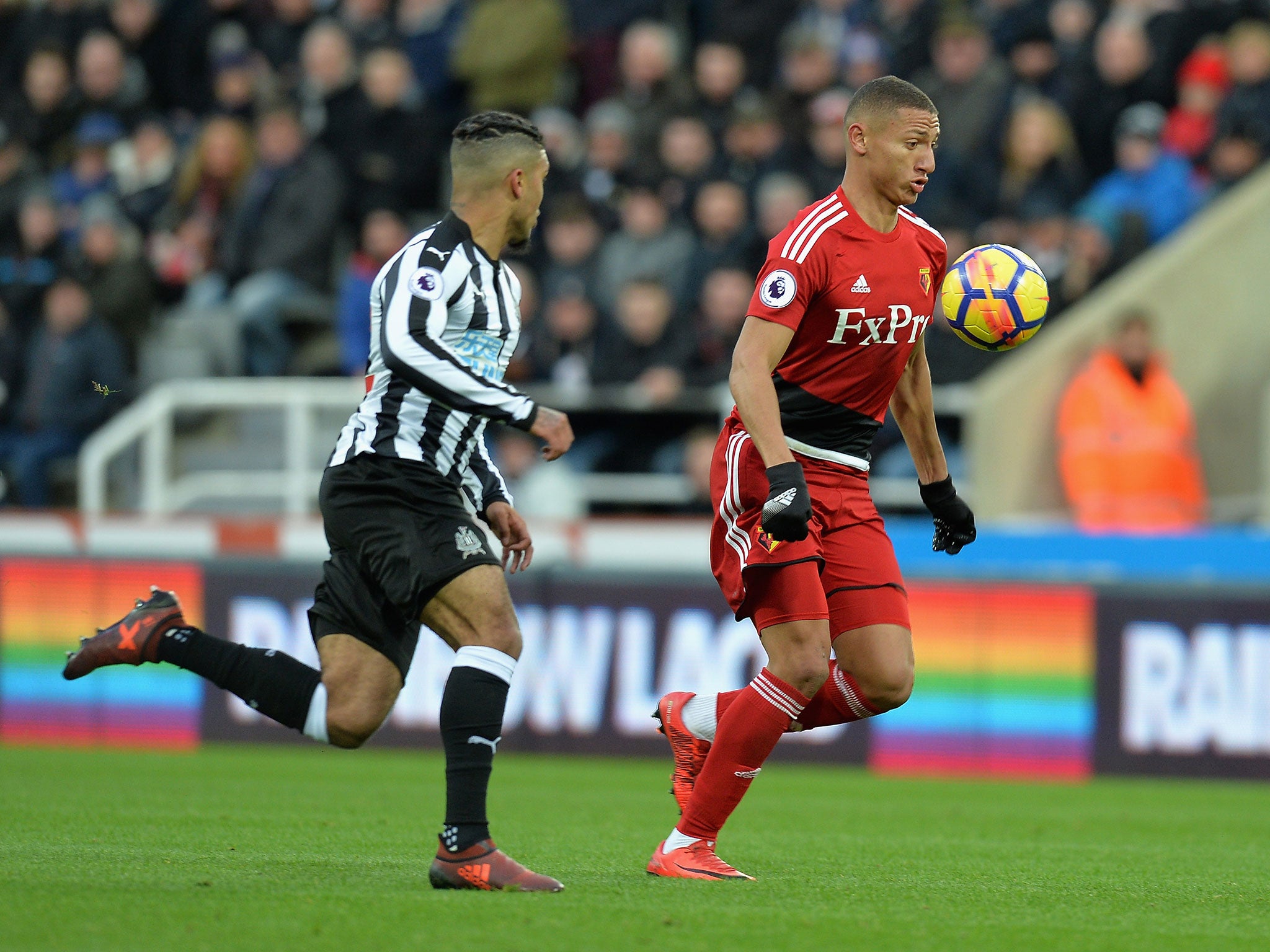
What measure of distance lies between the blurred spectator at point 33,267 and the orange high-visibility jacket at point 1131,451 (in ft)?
26.7

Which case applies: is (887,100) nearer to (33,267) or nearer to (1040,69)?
(1040,69)

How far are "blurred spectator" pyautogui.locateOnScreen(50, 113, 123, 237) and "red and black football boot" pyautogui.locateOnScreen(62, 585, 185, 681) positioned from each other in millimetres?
10653

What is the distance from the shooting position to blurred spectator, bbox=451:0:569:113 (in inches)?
621

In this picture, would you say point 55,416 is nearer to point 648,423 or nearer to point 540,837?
point 648,423

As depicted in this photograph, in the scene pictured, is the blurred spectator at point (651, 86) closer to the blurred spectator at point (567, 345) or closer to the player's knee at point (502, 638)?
the blurred spectator at point (567, 345)

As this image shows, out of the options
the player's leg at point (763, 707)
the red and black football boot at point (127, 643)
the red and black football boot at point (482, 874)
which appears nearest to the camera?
the red and black football boot at point (482, 874)

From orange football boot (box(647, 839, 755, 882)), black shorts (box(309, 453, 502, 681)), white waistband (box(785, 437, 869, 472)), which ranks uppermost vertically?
white waistband (box(785, 437, 869, 472))

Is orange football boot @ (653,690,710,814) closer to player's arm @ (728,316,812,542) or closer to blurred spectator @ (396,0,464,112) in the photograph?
player's arm @ (728,316,812,542)

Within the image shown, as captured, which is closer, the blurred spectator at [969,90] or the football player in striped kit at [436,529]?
the football player in striped kit at [436,529]

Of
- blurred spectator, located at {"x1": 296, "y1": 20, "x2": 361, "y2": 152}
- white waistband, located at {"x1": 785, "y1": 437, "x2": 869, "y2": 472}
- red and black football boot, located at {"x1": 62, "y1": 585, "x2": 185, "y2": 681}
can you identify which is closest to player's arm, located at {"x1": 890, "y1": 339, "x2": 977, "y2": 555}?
white waistband, located at {"x1": 785, "y1": 437, "x2": 869, "y2": 472}

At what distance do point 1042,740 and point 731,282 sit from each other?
3.80 m

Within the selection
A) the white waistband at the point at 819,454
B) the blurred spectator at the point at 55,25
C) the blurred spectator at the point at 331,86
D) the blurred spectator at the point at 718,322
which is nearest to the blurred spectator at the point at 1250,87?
the blurred spectator at the point at 718,322

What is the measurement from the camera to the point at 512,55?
15.8 metres

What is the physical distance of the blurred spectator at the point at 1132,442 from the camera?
482 inches
